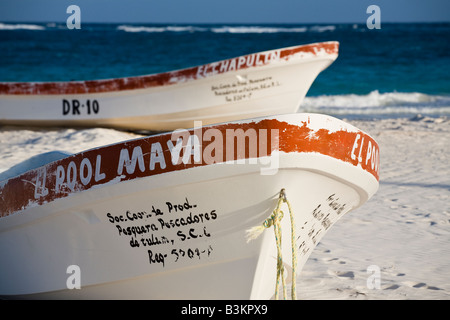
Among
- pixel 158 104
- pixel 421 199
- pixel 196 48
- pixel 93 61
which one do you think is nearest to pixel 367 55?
pixel 196 48

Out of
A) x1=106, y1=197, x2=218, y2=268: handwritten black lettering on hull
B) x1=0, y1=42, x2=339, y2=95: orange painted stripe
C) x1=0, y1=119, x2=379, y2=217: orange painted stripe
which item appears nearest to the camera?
x1=0, y1=119, x2=379, y2=217: orange painted stripe

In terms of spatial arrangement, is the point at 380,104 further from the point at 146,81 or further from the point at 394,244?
the point at 394,244

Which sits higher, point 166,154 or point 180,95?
point 180,95

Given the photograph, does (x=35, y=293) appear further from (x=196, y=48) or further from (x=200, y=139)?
(x=196, y=48)

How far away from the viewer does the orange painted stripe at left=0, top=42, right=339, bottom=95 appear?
812cm

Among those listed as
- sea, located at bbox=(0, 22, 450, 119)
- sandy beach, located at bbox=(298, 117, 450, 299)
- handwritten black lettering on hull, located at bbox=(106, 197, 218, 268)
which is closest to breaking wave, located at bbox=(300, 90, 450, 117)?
sea, located at bbox=(0, 22, 450, 119)

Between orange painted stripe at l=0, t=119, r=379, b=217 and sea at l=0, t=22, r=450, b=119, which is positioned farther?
sea at l=0, t=22, r=450, b=119

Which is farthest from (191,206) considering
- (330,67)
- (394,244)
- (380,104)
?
(330,67)

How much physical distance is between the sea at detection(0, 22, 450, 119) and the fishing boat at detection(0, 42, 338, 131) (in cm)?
415

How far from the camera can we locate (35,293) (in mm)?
3369

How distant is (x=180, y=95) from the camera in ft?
29.0

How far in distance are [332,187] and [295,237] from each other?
1.05 feet

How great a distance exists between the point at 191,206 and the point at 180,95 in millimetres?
6217

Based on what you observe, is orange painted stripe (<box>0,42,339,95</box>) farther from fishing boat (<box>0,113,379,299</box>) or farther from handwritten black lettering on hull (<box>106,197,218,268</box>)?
handwritten black lettering on hull (<box>106,197,218,268</box>)
